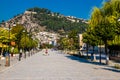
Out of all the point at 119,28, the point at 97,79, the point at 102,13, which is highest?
the point at 102,13

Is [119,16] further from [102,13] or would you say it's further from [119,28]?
[102,13]

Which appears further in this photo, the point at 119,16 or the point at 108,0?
the point at 108,0

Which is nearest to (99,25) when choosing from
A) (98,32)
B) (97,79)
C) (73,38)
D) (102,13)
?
(98,32)

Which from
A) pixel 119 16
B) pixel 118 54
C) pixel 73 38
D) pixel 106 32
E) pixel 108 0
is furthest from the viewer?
pixel 73 38

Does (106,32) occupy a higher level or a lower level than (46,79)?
higher

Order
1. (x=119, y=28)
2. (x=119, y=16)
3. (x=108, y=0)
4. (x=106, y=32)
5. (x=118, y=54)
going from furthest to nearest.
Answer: (x=118, y=54) < (x=108, y=0) < (x=106, y=32) < (x=119, y=16) < (x=119, y=28)

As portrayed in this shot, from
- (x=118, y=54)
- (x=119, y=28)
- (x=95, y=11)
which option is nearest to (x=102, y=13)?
(x=95, y=11)

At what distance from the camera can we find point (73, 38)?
13388 cm

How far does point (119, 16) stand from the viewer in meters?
38.4

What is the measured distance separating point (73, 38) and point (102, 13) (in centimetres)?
8327

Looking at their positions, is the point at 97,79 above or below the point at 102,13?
below

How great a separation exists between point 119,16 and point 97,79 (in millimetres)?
18138

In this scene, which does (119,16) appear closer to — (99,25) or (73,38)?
(99,25)

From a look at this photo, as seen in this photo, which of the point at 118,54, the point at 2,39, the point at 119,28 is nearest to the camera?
the point at 119,28
